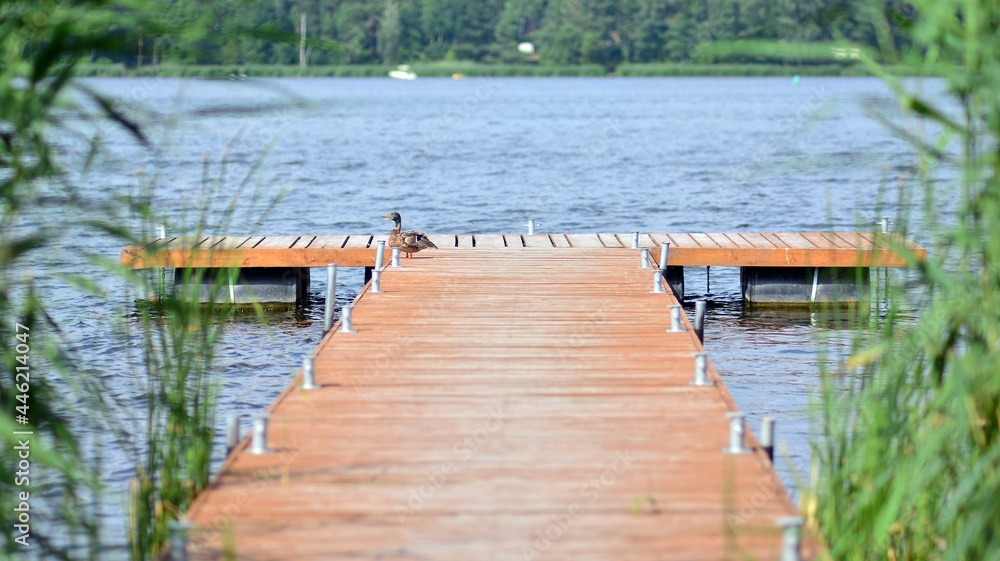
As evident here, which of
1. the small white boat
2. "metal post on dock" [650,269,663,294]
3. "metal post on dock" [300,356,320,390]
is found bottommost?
"metal post on dock" [300,356,320,390]

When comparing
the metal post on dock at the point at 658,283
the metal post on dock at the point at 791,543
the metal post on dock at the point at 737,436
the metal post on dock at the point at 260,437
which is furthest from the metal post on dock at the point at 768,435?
the metal post on dock at the point at 658,283

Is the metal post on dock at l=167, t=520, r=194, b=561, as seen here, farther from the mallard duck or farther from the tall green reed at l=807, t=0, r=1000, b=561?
the mallard duck

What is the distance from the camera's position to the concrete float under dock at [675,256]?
9.92 meters

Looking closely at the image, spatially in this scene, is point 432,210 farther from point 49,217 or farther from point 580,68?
point 580,68

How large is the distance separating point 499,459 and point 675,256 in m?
6.22

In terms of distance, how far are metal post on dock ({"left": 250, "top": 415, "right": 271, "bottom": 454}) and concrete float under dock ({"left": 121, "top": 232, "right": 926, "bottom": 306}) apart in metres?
5.63

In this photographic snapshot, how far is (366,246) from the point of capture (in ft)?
33.5

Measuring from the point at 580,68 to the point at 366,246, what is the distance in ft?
264

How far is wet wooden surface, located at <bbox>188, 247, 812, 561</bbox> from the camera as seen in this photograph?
328 centimetres

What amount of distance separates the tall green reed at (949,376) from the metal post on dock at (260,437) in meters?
1.95

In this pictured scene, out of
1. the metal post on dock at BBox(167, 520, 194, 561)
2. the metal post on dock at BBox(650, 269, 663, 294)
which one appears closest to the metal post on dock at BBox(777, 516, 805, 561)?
the metal post on dock at BBox(167, 520, 194, 561)

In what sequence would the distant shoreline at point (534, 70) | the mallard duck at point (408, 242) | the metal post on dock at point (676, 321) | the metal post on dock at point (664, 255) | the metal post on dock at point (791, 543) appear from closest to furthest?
1. the metal post on dock at point (791, 543)
2. the metal post on dock at point (676, 321)
3. the metal post on dock at point (664, 255)
4. the mallard duck at point (408, 242)
5. the distant shoreline at point (534, 70)

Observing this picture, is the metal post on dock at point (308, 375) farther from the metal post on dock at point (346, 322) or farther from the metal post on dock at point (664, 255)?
the metal post on dock at point (664, 255)

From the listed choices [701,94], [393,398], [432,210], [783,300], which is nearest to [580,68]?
[701,94]
